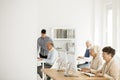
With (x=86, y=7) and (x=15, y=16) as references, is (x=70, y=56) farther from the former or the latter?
(x=86, y=7)

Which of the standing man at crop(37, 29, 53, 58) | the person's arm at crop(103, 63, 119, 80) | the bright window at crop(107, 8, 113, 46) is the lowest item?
the person's arm at crop(103, 63, 119, 80)

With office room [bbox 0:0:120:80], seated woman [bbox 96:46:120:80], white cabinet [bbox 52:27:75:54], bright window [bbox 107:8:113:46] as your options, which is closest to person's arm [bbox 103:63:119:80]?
seated woman [bbox 96:46:120:80]

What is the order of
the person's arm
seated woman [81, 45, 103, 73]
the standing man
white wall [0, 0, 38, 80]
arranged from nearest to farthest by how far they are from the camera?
the person's arm < white wall [0, 0, 38, 80] < seated woman [81, 45, 103, 73] < the standing man

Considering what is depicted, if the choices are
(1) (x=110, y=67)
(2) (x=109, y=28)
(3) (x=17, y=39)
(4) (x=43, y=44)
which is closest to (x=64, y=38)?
(4) (x=43, y=44)

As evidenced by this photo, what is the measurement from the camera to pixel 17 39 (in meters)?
4.75

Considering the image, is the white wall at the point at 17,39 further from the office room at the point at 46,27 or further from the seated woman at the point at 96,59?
the seated woman at the point at 96,59

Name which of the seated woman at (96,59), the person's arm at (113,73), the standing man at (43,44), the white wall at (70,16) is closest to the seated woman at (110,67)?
the person's arm at (113,73)

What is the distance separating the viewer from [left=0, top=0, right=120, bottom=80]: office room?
4723 millimetres

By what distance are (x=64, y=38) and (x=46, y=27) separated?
694 mm

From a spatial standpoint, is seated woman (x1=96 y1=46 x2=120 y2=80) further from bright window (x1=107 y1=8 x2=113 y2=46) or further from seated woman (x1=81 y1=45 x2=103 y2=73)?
bright window (x1=107 y1=8 x2=113 y2=46)

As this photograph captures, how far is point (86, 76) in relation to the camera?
429 centimetres

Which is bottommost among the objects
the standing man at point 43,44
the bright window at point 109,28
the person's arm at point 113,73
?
the person's arm at point 113,73

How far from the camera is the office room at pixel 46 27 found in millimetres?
4723

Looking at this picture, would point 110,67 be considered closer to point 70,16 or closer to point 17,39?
point 17,39
